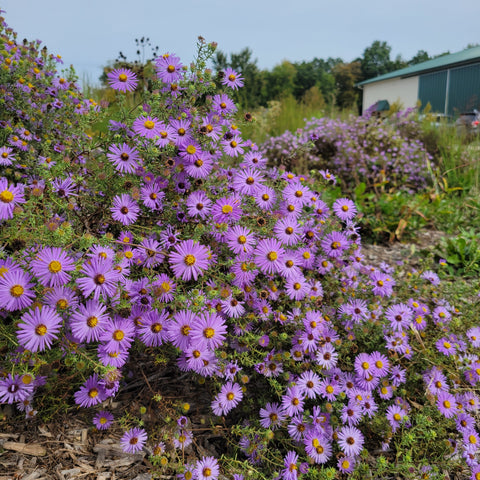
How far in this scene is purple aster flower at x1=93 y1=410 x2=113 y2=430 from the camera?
5.04 feet

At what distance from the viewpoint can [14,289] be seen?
1.19 meters

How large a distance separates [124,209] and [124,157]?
22cm

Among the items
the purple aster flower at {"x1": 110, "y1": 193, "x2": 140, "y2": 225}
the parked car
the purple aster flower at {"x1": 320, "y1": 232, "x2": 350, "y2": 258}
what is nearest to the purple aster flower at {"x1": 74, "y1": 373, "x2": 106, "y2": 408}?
the purple aster flower at {"x1": 110, "y1": 193, "x2": 140, "y2": 225}

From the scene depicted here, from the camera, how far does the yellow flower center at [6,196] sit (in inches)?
50.5

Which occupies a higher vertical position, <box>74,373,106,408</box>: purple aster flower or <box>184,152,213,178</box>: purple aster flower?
<box>184,152,213,178</box>: purple aster flower

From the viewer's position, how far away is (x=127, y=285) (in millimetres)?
1418

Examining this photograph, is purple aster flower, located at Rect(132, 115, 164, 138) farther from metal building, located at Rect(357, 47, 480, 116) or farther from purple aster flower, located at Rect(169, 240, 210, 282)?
metal building, located at Rect(357, 47, 480, 116)

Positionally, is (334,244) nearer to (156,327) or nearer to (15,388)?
(156,327)

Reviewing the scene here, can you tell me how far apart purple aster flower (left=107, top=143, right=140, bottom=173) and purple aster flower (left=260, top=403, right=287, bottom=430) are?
3.70ft

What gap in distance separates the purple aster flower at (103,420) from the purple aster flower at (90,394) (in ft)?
0.32

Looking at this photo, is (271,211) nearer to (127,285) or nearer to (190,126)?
(190,126)

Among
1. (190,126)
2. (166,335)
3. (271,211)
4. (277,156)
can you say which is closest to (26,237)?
(166,335)

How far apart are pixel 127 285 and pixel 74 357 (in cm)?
29

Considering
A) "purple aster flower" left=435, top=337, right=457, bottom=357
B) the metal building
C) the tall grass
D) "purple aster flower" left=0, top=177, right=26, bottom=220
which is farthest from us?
the metal building
